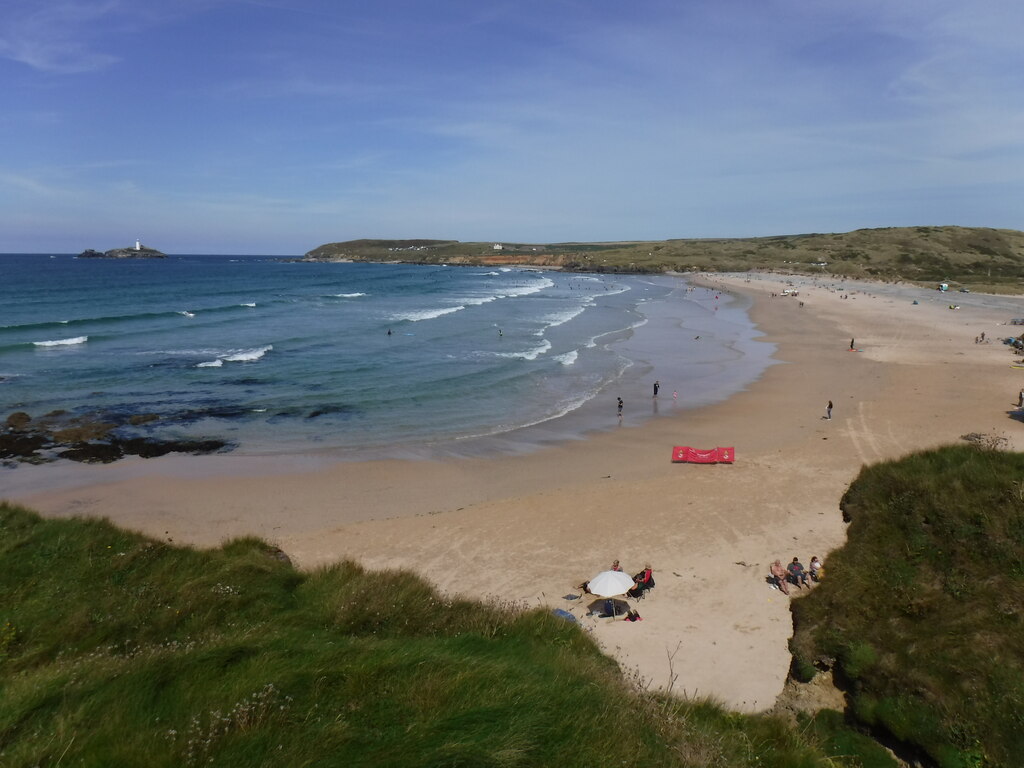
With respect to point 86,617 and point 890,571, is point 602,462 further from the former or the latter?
point 86,617

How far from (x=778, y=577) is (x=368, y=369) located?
89.9ft

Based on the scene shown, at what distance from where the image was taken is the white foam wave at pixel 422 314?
59041 mm

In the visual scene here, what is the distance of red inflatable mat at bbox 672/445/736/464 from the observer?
20.8 meters

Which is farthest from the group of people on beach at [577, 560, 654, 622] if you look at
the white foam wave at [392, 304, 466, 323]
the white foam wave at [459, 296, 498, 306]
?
the white foam wave at [459, 296, 498, 306]

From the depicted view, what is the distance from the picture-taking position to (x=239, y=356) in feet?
130

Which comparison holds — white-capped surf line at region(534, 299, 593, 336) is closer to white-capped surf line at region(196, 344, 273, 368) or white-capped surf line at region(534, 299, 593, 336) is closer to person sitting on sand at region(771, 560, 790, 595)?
white-capped surf line at region(196, 344, 273, 368)

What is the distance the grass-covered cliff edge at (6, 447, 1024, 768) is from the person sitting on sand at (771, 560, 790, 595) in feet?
5.91

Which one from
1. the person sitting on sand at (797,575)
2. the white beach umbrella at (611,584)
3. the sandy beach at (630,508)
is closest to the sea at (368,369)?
the sandy beach at (630,508)

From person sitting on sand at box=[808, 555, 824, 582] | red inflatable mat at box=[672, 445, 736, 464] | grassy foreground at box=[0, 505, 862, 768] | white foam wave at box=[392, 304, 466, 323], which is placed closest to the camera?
grassy foreground at box=[0, 505, 862, 768]

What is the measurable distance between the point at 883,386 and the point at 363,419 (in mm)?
26203

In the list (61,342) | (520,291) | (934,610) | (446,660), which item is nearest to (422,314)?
(61,342)

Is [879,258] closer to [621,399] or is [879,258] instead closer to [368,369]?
[621,399]

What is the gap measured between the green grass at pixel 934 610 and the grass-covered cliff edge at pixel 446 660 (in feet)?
0.09

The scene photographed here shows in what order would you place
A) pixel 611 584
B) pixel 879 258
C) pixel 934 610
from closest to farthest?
pixel 934 610 < pixel 611 584 < pixel 879 258
